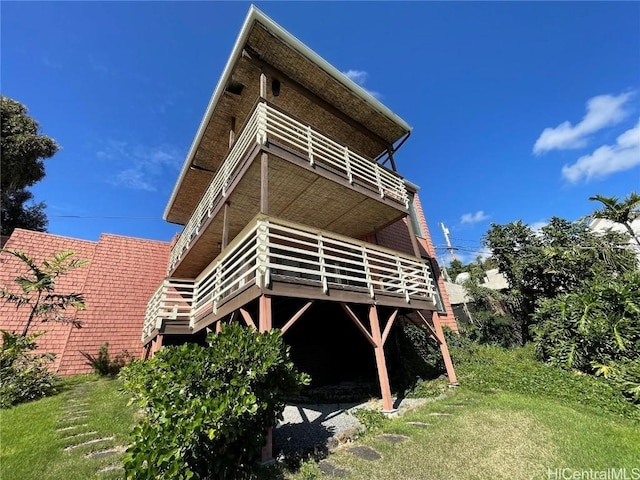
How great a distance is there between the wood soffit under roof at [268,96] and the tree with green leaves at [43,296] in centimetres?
556

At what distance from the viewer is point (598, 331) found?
25.1 ft

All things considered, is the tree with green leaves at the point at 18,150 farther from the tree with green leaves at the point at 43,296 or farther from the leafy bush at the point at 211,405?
the leafy bush at the point at 211,405

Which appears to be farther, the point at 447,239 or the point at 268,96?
the point at 447,239

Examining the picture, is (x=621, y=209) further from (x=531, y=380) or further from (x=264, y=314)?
(x=264, y=314)

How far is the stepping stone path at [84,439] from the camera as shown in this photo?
4150mm

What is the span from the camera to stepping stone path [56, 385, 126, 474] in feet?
13.6

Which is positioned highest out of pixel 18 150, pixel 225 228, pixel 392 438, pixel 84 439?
pixel 18 150

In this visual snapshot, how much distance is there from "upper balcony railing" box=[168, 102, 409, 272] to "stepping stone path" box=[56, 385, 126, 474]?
5.74 meters

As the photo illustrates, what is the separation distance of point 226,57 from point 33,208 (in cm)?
2043

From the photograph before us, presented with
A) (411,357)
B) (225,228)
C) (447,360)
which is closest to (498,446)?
(447,360)

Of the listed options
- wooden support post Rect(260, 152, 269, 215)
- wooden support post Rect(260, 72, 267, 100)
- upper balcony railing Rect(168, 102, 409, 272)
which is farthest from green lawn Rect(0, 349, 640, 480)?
wooden support post Rect(260, 72, 267, 100)

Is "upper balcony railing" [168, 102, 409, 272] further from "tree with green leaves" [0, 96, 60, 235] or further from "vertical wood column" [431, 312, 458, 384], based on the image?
"tree with green leaves" [0, 96, 60, 235]

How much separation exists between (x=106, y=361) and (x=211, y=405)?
11830mm

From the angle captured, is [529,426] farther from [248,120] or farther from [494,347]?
[248,120]
